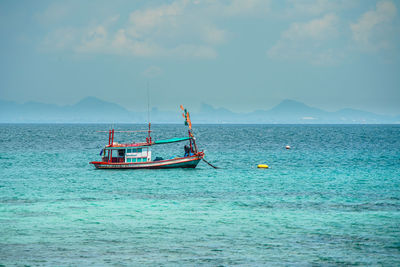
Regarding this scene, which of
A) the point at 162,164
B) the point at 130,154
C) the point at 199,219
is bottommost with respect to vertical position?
the point at 199,219

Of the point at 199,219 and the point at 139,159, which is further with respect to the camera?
the point at 139,159

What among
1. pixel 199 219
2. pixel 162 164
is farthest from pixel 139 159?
pixel 199 219

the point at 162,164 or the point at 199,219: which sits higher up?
the point at 162,164

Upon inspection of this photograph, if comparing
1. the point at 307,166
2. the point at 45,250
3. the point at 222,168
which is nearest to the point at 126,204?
the point at 45,250

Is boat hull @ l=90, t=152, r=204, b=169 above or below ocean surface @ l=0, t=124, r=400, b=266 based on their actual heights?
above

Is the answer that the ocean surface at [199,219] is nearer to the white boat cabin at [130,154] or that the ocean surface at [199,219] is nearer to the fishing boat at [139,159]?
the fishing boat at [139,159]

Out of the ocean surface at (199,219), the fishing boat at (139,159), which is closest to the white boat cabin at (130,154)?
the fishing boat at (139,159)

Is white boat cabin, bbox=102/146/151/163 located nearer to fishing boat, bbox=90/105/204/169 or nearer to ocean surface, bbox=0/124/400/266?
fishing boat, bbox=90/105/204/169

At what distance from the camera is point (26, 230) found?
957 inches

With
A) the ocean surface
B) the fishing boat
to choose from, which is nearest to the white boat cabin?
the fishing boat

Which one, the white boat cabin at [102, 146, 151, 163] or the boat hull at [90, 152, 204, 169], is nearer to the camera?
the boat hull at [90, 152, 204, 169]

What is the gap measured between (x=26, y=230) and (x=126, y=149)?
2764 centimetres

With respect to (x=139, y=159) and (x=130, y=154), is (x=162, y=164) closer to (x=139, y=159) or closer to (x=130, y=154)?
(x=139, y=159)

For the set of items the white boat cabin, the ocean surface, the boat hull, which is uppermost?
the white boat cabin
